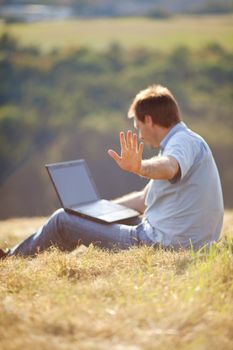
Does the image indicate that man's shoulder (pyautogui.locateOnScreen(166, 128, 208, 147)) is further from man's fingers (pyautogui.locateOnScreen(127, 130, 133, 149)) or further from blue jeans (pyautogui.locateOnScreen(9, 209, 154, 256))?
blue jeans (pyautogui.locateOnScreen(9, 209, 154, 256))

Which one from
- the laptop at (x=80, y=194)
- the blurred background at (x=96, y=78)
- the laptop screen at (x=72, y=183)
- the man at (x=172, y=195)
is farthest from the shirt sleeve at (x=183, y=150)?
the blurred background at (x=96, y=78)

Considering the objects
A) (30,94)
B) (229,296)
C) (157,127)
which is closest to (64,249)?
(157,127)

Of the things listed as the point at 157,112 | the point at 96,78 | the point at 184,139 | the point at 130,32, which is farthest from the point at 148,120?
the point at 130,32

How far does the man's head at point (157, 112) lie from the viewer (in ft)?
13.1

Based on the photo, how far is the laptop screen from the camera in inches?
174

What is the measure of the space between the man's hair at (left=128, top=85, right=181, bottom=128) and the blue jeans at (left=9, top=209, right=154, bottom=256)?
603 mm

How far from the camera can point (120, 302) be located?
2.71 metres

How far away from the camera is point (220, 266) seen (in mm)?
2928

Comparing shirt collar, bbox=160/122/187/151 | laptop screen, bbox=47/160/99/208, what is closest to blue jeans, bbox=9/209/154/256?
laptop screen, bbox=47/160/99/208

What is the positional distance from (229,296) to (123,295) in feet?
1.33

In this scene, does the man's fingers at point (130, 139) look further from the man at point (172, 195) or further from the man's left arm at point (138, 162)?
the man at point (172, 195)

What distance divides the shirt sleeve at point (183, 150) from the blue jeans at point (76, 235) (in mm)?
536

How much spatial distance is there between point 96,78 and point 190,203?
13.7 metres

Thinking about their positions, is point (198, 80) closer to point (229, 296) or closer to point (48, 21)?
point (48, 21)
